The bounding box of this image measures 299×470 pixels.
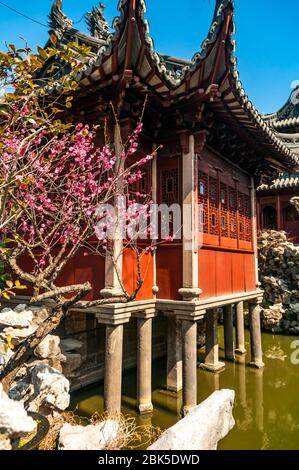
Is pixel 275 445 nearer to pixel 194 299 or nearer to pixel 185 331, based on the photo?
pixel 185 331

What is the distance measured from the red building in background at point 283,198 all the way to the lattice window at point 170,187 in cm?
1231

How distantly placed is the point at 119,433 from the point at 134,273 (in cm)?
303

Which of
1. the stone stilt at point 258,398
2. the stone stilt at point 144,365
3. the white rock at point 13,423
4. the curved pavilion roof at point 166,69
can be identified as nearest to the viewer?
the white rock at point 13,423

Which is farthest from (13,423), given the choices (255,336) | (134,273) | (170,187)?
(255,336)

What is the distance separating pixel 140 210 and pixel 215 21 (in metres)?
3.55

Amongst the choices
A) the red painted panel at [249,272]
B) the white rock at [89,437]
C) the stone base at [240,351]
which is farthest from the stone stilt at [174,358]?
→ the white rock at [89,437]

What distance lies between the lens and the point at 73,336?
8227 millimetres

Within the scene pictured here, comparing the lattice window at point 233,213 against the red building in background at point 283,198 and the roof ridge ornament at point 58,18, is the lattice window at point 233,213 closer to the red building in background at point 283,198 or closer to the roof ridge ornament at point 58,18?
the roof ridge ornament at point 58,18

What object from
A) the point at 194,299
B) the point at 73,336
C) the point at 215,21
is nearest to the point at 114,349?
the point at 194,299

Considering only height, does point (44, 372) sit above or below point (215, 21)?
below

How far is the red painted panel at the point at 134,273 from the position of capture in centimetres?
641

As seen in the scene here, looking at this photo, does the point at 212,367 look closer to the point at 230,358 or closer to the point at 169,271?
the point at 230,358

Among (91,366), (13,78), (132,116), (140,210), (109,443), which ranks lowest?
(91,366)

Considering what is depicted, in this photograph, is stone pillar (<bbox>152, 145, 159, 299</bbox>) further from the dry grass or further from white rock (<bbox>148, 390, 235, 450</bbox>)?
white rock (<bbox>148, 390, 235, 450</bbox>)
